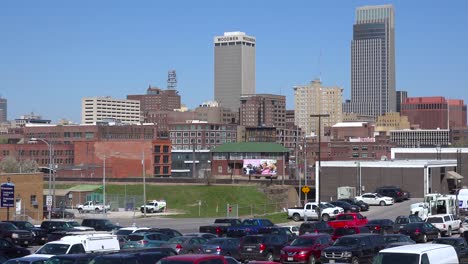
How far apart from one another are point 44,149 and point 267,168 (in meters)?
48.4

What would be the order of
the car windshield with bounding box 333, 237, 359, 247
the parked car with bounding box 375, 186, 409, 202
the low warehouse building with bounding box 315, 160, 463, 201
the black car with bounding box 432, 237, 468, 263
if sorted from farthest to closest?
the low warehouse building with bounding box 315, 160, 463, 201 < the parked car with bounding box 375, 186, 409, 202 < the car windshield with bounding box 333, 237, 359, 247 < the black car with bounding box 432, 237, 468, 263

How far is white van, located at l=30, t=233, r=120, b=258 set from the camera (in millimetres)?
36031

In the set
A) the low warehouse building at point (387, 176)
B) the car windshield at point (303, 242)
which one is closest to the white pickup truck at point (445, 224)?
the car windshield at point (303, 242)

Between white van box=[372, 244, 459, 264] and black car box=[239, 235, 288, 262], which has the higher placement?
white van box=[372, 244, 459, 264]

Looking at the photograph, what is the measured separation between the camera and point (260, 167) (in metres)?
168

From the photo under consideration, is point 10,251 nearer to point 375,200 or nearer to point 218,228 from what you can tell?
point 218,228

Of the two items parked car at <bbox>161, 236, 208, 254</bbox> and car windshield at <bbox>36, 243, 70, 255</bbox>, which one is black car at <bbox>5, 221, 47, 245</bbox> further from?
car windshield at <bbox>36, 243, 70, 255</bbox>

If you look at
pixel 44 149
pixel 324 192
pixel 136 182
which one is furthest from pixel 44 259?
pixel 44 149

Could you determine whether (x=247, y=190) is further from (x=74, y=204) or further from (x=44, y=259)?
(x=44, y=259)

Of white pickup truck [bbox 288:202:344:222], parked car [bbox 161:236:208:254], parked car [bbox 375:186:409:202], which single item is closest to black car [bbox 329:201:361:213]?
white pickup truck [bbox 288:202:344:222]

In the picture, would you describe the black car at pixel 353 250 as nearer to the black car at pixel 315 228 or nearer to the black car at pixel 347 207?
the black car at pixel 315 228

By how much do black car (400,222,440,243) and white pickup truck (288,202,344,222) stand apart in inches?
732

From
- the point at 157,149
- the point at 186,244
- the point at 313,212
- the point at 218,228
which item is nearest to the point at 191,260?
the point at 186,244

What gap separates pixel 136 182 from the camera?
13750 centimetres
